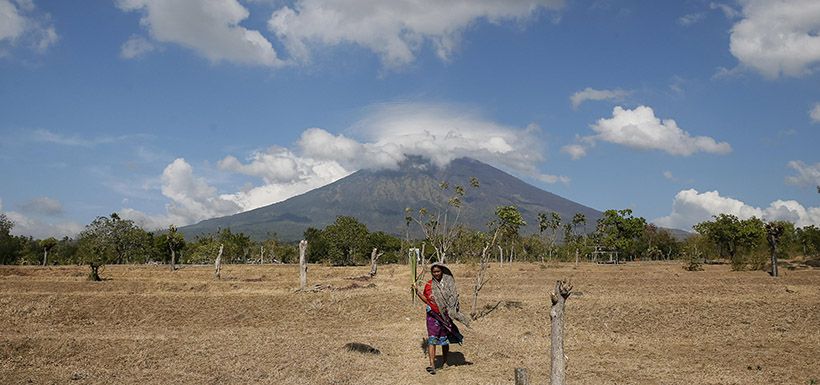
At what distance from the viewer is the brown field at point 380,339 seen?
12500 millimetres

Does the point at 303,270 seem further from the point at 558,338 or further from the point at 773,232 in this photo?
the point at 773,232

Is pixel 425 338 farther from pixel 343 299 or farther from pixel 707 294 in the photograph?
pixel 707 294

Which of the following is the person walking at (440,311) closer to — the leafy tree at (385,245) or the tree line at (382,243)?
the tree line at (382,243)

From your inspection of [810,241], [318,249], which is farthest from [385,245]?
[810,241]

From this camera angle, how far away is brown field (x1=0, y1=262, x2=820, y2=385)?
12500 mm

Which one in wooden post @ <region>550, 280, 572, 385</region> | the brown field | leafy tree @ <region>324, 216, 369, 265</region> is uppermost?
leafy tree @ <region>324, 216, 369, 265</region>

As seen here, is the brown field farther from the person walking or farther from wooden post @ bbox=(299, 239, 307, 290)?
wooden post @ bbox=(299, 239, 307, 290)

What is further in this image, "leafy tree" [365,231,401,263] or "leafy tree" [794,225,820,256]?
"leafy tree" [365,231,401,263]

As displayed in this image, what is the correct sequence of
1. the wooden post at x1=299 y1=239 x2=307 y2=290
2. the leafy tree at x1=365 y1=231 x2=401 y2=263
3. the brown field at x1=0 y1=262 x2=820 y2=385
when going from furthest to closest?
the leafy tree at x1=365 y1=231 x2=401 y2=263
the wooden post at x1=299 y1=239 x2=307 y2=290
the brown field at x1=0 y1=262 x2=820 y2=385

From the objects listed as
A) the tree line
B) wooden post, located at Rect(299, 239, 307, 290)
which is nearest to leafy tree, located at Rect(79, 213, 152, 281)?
the tree line

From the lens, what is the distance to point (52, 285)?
1278 inches

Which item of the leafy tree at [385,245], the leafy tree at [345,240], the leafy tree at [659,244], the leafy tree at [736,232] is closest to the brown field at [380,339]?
the leafy tree at [736,232]

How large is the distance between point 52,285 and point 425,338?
27209 millimetres

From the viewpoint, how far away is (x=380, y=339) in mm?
16750
